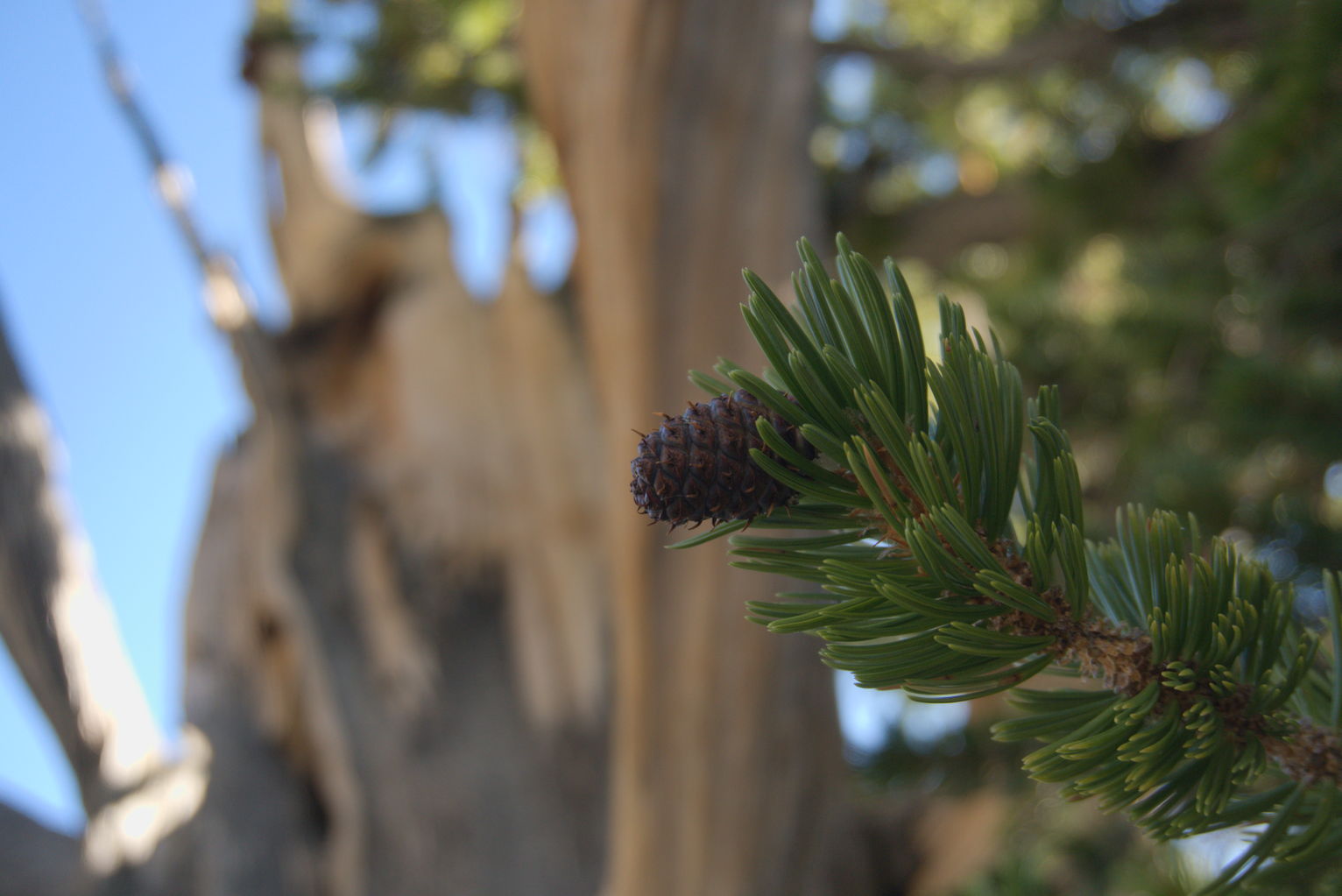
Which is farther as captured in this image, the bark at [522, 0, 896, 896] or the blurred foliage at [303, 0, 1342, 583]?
the bark at [522, 0, 896, 896]

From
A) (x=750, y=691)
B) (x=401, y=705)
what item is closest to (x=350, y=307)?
(x=401, y=705)

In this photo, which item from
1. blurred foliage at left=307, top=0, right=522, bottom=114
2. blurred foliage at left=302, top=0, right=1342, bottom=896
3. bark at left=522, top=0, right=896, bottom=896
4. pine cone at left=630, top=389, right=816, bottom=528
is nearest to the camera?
pine cone at left=630, top=389, right=816, bottom=528

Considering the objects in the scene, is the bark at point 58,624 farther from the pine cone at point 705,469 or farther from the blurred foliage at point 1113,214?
the pine cone at point 705,469

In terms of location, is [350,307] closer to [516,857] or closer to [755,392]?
[516,857]

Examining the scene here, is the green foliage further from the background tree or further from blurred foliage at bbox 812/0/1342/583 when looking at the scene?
blurred foliage at bbox 812/0/1342/583

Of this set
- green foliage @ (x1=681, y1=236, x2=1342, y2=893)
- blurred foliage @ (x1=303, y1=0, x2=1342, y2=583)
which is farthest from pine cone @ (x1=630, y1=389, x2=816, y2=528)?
blurred foliage @ (x1=303, y1=0, x2=1342, y2=583)

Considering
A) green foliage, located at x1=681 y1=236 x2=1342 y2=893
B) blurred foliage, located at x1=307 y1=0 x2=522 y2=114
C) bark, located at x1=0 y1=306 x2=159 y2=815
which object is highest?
blurred foliage, located at x1=307 y1=0 x2=522 y2=114
